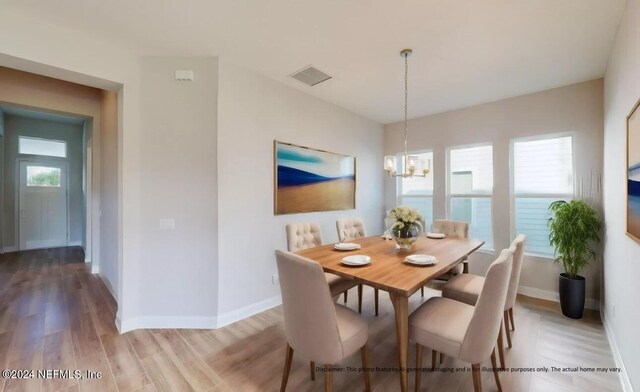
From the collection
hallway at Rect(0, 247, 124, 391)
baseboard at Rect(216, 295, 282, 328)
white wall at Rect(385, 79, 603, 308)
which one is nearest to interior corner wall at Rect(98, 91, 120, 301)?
hallway at Rect(0, 247, 124, 391)

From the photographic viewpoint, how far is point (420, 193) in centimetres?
466

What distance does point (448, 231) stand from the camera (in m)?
3.45

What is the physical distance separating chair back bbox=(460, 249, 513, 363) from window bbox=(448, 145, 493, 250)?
2821mm

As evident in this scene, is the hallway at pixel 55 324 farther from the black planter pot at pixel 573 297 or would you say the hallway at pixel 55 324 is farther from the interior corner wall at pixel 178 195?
the black planter pot at pixel 573 297

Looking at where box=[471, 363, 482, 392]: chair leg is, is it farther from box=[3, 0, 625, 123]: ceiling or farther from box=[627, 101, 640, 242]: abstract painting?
box=[3, 0, 625, 123]: ceiling

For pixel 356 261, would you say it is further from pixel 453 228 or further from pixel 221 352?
pixel 453 228

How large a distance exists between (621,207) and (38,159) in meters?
9.94

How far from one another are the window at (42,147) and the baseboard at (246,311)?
6.91 meters

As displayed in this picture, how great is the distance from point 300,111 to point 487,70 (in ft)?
7.38

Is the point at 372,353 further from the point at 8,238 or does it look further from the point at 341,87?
the point at 8,238

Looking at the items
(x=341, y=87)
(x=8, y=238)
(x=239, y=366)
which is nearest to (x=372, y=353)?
(x=239, y=366)

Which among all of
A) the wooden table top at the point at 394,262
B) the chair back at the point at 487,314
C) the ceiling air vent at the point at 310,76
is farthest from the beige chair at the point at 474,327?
the ceiling air vent at the point at 310,76

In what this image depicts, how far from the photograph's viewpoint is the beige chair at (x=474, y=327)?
1441 mm

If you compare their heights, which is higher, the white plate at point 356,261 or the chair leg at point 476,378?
the white plate at point 356,261
